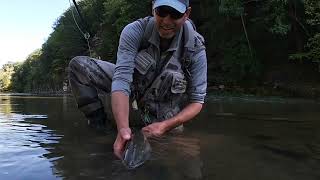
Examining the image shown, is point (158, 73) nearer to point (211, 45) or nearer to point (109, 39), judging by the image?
point (211, 45)

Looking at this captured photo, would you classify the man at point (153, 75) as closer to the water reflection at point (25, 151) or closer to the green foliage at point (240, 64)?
the water reflection at point (25, 151)

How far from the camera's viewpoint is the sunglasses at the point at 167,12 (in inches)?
117

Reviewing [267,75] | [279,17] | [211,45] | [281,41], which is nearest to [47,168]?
[279,17]

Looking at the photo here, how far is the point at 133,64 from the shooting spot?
3363 mm

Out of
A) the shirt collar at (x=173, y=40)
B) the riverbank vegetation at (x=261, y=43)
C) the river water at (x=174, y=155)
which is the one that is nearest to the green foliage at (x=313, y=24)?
the riverbank vegetation at (x=261, y=43)

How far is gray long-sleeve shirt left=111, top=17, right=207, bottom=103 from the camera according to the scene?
3.21 metres

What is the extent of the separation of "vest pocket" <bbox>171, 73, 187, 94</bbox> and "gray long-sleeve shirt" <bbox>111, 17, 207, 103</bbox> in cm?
9

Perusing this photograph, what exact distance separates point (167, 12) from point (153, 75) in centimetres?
107

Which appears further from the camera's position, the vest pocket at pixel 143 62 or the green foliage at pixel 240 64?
the green foliage at pixel 240 64

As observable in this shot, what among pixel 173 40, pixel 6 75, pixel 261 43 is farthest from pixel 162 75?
pixel 6 75

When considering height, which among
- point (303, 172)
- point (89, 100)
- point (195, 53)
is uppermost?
point (195, 53)

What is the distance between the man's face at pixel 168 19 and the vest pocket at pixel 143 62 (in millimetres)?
359

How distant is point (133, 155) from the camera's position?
282 cm

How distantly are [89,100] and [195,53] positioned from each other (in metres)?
1.31
